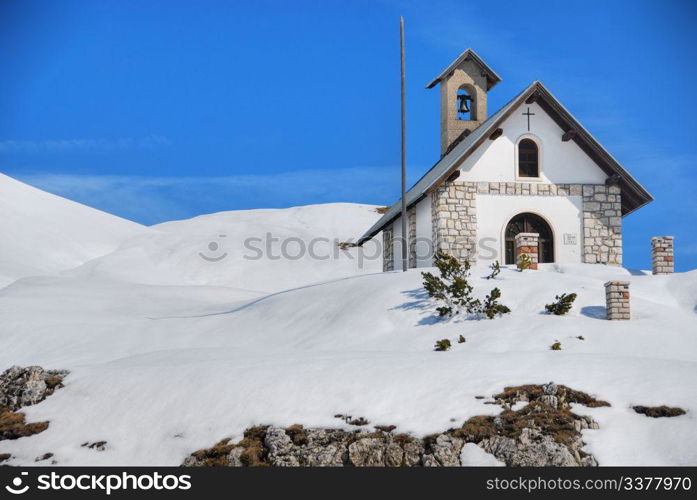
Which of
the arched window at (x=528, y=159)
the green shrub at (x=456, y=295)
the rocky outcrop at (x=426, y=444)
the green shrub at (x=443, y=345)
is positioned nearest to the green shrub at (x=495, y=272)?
the green shrub at (x=456, y=295)

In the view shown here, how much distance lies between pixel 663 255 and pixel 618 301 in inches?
271

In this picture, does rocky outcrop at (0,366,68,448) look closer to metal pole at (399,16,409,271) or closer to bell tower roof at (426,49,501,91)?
metal pole at (399,16,409,271)

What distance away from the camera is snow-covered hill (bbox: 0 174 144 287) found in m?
47.4

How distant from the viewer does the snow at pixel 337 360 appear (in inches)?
537

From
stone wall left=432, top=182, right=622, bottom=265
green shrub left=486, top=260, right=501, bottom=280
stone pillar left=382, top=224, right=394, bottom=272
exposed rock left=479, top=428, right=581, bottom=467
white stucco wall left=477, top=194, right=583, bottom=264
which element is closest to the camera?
exposed rock left=479, top=428, right=581, bottom=467

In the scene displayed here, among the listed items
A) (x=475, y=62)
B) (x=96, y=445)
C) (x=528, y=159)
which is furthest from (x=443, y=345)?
(x=475, y=62)

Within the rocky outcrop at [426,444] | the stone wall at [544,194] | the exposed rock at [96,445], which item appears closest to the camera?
the rocky outcrop at [426,444]

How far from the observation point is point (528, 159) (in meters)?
28.7

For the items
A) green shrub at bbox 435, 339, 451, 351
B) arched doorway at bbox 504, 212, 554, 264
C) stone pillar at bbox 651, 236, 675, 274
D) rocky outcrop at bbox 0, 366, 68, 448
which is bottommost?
rocky outcrop at bbox 0, 366, 68, 448

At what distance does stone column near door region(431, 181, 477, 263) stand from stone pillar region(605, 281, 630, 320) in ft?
24.3

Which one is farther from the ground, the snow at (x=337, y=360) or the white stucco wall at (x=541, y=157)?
the white stucco wall at (x=541, y=157)

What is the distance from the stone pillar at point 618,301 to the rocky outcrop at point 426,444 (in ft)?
→ 25.0

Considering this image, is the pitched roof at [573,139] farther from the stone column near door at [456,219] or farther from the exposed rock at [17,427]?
the exposed rock at [17,427]

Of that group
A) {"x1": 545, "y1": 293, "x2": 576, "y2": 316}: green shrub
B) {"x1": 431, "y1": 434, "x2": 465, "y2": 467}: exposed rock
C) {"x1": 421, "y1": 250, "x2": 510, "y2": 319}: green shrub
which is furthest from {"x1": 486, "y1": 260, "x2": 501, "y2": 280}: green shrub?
{"x1": 431, "y1": 434, "x2": 465, "y2": 467}: exposed rock
